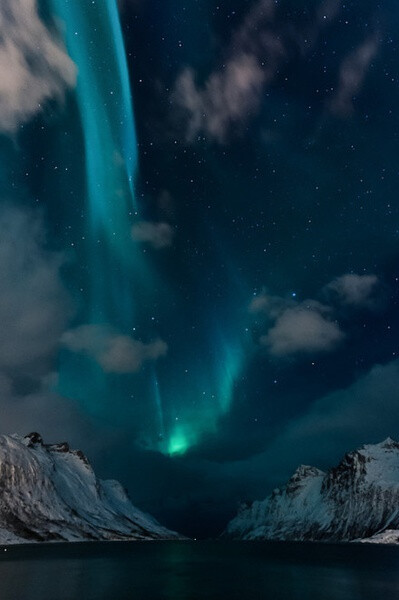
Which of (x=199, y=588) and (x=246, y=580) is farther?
(x=246, y=580)

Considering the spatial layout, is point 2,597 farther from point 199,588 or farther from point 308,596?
point 308,596

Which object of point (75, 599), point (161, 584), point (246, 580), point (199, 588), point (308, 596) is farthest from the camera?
point (246, 580)

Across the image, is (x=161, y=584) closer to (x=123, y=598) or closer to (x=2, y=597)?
(x=123, y=598)

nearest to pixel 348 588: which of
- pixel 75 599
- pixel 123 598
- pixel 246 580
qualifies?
pixel 246 580

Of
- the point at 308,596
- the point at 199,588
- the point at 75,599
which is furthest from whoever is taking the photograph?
the point at 199,588

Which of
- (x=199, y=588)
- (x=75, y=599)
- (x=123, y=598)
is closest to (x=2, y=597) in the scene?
(x=75, y=599)

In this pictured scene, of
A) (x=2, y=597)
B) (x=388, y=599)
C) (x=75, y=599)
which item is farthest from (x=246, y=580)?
(x=2, y=597)

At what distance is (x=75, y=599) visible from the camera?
55219 mm

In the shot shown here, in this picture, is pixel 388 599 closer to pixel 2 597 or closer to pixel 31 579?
pixel 2 597

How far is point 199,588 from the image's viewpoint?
64.4m

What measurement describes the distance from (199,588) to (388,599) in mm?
21566

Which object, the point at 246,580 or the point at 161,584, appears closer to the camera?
the point at 161,584

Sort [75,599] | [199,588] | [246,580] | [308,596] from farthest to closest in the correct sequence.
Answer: [246,580]
[199,588]
[308,596]
[75,599]

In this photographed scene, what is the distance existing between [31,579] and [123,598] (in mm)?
30470
